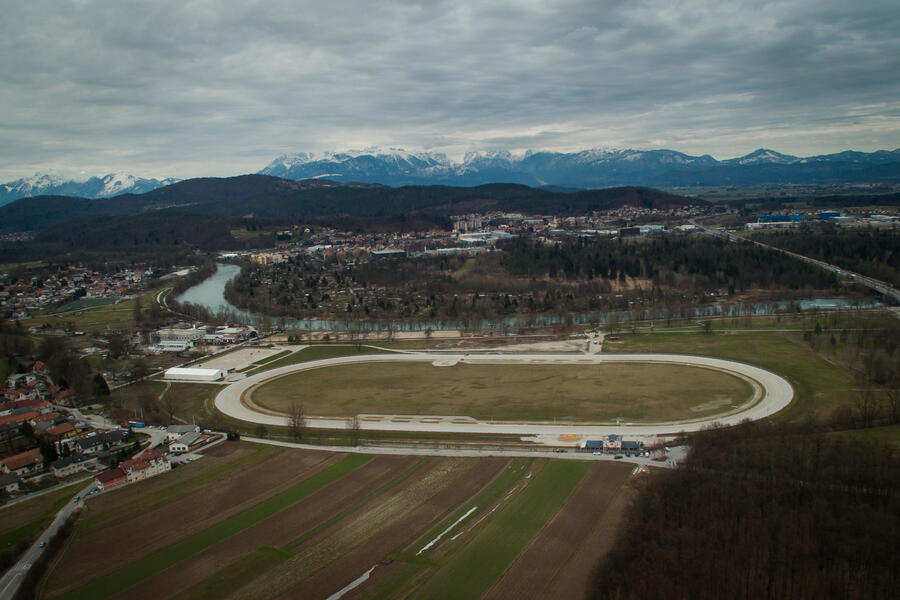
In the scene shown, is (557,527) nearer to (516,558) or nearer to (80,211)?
(516,558)

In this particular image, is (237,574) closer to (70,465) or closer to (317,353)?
(70,465)

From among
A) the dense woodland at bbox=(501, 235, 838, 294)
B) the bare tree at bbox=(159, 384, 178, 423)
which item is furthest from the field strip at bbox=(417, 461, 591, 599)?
the dense woodland at bbox=(501, 235, 838, 294)

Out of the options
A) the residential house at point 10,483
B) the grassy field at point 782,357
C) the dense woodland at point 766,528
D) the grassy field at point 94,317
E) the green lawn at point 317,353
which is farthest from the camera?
the grassy field at point 94,317

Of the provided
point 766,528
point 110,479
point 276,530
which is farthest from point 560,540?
point 110,479

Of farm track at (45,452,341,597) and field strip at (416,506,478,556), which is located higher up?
farm track at (45,452,341,597)

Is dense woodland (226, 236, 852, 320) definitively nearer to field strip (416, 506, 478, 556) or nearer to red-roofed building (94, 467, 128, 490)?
red-roofed building (94, 467, 128, 490)

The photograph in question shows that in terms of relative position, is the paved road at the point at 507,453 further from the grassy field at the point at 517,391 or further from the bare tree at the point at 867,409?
the bare tree at the point at 867,409

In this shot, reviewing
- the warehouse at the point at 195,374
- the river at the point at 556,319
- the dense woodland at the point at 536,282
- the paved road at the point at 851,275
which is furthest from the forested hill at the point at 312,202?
the warehouse at the point at 195,374
